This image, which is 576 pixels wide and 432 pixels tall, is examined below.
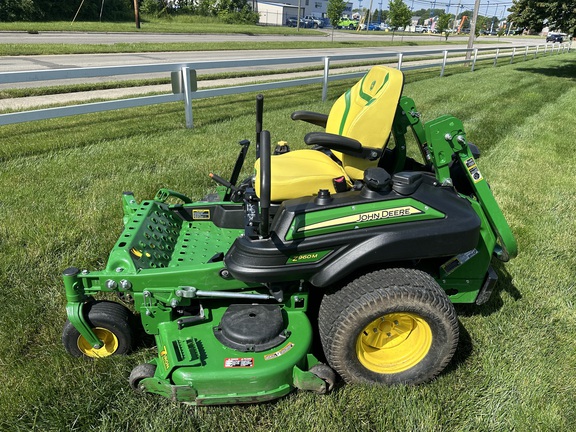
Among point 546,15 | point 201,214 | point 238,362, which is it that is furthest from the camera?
point 546,15

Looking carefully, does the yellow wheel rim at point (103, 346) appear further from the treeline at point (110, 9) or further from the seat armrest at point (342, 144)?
the treeline at point (110, 9)

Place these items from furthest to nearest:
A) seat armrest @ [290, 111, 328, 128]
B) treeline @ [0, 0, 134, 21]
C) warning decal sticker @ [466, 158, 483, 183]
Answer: treeline @ [0, 0, 134, 21], seat armrest @ [290, 111, 328, 128], warning decal sticker @ [466, 158, 483, 183]

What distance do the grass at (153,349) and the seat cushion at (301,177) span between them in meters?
1.18

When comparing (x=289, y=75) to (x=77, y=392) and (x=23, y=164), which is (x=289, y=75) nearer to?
(x=23, y=164)

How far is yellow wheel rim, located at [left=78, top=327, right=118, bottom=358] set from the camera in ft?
9.16

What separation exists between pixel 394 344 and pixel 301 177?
3.80ft

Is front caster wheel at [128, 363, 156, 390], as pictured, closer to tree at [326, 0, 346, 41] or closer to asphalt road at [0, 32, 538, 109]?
asphalt road at [0, 32, 538, 109]

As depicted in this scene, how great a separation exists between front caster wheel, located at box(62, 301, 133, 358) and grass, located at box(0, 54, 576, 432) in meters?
0.09

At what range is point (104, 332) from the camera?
279 centimetres

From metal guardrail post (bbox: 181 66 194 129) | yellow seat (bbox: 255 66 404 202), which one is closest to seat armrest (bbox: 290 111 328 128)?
yellow seat (bbox: 255 66 404 202)

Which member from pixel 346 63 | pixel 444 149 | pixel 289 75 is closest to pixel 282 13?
pixel 346 63

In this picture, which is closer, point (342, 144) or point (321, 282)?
point (321, 282)

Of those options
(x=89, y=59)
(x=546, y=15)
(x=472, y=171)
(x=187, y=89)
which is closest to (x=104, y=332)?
(x=472, y=171)

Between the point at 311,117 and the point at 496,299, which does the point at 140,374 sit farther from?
the point at 496,299
